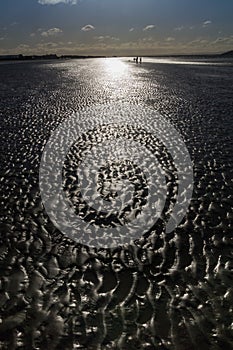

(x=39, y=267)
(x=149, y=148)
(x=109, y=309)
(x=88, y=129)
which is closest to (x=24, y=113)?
(x=88, y=129)

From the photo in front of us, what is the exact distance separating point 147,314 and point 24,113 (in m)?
22.3

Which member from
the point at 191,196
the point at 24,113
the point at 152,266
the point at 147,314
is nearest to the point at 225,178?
the point at 191,196

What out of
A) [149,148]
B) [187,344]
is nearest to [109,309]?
[187,344]

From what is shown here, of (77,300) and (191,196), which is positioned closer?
(77,300)

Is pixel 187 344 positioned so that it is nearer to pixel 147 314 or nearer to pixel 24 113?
pixel 147 314

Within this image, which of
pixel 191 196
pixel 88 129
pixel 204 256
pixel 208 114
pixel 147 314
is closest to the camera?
pixel 147 314

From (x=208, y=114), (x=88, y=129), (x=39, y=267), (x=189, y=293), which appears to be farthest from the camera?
(x=208, y=114)

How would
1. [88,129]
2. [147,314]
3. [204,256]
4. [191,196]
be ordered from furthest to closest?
[88,129]
[191,196]
[204,256]
[147,314]

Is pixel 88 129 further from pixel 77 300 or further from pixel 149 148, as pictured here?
pixel 77 300

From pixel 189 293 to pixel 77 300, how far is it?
2.29 meters

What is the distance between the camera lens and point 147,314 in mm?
6270

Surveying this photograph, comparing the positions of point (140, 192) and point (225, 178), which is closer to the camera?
point (140, 192)

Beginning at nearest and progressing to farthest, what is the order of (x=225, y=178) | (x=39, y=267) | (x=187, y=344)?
(x=187, y=344) < (x=39, y=267) < (x=225, y=178)

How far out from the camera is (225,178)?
12.9 metres
